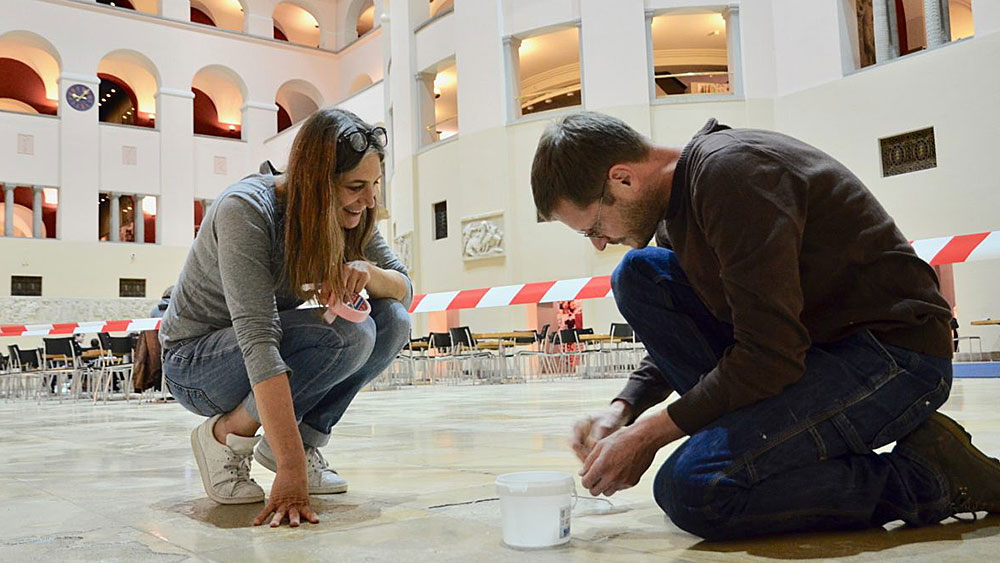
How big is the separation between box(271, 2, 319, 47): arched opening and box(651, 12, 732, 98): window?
1334 cm

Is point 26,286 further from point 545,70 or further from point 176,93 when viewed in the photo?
point 545,70

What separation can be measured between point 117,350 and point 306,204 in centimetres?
904

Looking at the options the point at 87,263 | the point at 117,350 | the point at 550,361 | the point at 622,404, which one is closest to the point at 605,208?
the point at 622,404

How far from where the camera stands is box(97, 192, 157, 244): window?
2384 centimetres

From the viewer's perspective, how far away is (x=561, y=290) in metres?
8.91

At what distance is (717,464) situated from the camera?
5.12 ft

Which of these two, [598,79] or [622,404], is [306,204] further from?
[598,79]

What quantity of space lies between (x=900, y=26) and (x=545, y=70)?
699 centimetres

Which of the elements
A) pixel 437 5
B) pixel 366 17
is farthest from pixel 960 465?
pixel 366 17

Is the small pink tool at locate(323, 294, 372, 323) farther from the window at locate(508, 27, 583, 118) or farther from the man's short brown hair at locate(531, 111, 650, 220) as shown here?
the window at locate(508, 27, 583, 118)

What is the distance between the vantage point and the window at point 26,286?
22.4 meters

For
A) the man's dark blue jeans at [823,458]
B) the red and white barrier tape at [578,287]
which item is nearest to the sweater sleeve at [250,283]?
the man's dark blue jeans at [823,458]

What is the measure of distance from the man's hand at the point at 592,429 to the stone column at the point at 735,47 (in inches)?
572

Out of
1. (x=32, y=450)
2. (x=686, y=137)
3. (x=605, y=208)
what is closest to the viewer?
(x=605, y=208)
